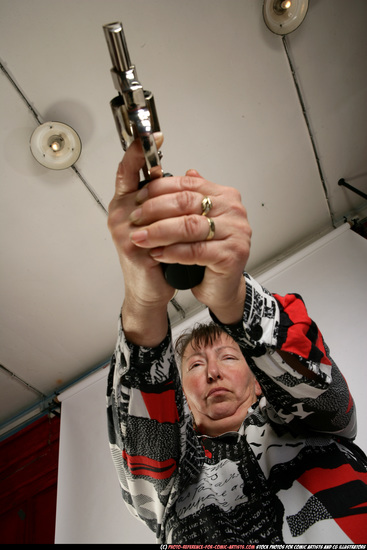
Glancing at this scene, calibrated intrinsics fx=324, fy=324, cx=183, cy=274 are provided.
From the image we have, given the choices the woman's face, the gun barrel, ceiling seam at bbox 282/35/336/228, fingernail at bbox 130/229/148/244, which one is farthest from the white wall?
the gun barrel

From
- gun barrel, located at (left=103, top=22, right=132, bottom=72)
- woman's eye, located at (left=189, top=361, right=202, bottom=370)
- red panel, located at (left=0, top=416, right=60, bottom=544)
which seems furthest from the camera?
red panel, located at (left=0, top=416, right=60, bottom=544)

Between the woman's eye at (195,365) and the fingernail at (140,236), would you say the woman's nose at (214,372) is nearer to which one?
the woman's eye at (195,365)

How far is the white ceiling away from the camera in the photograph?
1.10m

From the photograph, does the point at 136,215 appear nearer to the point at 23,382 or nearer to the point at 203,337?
the point at 203,337

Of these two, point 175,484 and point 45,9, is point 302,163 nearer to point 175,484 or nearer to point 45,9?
point 45,9

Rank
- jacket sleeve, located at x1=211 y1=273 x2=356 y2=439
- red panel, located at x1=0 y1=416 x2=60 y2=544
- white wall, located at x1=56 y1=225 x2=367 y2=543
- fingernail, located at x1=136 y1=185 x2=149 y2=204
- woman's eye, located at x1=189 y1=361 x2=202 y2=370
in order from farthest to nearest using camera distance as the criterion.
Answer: red panel, located at x1=0 y1=416 x2=60 y2=544, white wall, located at x1=56 y1=225 x2=367 y2=543, woman's eye, located at x1=189 y1=361 x2=202 y2=370, jacket sleeve, located at x1=211 y1=273 x2=356 y2=439, fingernail, located at x1=136 y1=185 x2=149 y2=204

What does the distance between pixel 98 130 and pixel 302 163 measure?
101 cm

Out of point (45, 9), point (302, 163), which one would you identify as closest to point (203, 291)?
point (45, 9)

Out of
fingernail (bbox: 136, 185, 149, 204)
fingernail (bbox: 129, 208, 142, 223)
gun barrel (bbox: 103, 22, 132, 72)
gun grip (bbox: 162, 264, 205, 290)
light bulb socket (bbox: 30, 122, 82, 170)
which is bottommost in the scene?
gun grip (bbox: 162, 264, 205, 290)

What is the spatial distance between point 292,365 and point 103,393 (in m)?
1.34

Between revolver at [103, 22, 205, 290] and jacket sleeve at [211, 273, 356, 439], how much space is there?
0.18m

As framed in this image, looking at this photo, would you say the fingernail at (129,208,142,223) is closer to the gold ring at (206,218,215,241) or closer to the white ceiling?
the gold ring at (206,218,215,241)

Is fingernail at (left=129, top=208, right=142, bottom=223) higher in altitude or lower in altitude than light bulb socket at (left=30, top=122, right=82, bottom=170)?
lower

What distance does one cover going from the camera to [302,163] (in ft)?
5.38
